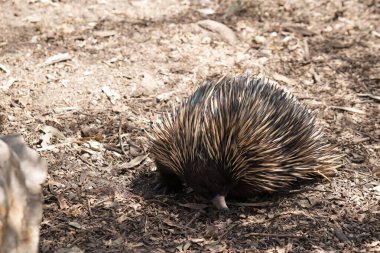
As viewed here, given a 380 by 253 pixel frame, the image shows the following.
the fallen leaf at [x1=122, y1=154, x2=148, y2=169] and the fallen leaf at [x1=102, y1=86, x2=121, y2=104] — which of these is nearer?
the fallen leaf at [x1=122, y1=154, x2=148, y2=169]

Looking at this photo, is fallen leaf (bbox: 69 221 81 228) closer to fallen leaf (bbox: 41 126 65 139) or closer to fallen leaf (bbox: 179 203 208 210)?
fallen leaf (bbox: 179 203 208 210)

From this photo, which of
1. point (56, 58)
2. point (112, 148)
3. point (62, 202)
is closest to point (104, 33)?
point (56, 58)

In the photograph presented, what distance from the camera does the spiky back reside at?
4336 millimetres

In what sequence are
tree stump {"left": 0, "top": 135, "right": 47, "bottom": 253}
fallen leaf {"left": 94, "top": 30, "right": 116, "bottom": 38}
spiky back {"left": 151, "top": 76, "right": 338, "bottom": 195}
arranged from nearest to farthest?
tree stump {"left": 0, "top": 135, "right": 47, "bottom": 253} → spiky back {"left": 151, "top": 76, "right": 338, "bottom": 195} → fallen leaf {"left": 94, "top": 30, "right": 116, "bottom": 38}

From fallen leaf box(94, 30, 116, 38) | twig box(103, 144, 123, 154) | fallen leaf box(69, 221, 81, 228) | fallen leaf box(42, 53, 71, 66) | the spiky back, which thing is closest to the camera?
fallen leaf box(69, 221, 81, 228)

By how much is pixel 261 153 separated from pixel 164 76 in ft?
6.51

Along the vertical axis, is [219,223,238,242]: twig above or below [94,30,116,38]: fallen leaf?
below

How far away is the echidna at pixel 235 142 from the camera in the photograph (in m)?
4.34

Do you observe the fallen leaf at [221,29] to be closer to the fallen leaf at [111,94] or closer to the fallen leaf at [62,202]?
the fallen leaf at [111,94]

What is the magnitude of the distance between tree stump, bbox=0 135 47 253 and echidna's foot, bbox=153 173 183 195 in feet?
3.93

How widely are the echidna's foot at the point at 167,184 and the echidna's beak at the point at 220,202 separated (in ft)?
1.27

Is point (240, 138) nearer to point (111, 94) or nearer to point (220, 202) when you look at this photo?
point (220, 202)

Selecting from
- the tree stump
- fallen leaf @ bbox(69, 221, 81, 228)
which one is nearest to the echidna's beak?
fallen leaf @ bbox(69, 221, 81, 228)

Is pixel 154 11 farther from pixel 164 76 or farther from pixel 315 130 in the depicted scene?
pixel 315 130
